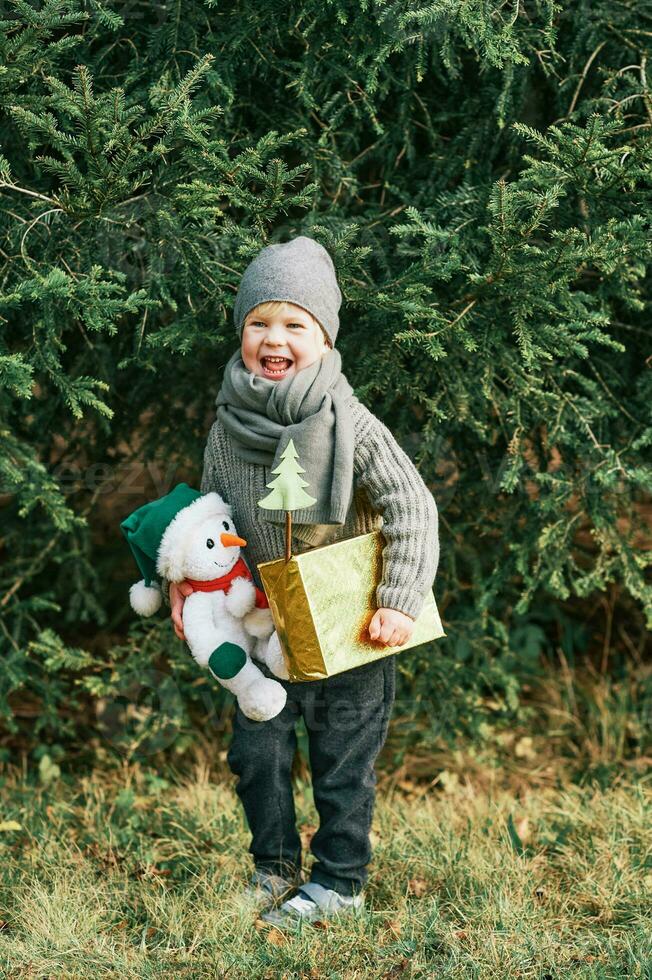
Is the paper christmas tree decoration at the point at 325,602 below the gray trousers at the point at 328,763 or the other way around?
the other way around

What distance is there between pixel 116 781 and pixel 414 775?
4.16ft

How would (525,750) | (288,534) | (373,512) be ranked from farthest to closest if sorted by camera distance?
(525,750), (373,512), (288,534)

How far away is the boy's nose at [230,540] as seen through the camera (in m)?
2.63

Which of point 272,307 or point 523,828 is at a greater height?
point 272,307

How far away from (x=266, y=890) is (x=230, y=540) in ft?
3.63

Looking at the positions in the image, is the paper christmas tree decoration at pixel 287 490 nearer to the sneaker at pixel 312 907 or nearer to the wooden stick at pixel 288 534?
the wooden stick at pixel 288 534

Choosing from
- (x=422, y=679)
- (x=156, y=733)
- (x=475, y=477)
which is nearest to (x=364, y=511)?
(x=475, y=477)

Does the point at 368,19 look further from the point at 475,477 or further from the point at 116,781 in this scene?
the point at 116,781

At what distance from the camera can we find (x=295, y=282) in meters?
2.65

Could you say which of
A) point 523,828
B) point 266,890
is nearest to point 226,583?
point 266,890

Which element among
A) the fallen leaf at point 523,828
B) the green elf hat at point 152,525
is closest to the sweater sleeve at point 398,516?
the green elf hat at point 152,525

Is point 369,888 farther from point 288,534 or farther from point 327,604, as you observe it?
point 288,534

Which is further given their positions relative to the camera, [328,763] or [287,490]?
[328,763]

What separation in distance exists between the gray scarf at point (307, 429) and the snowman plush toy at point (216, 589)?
0.52ft
